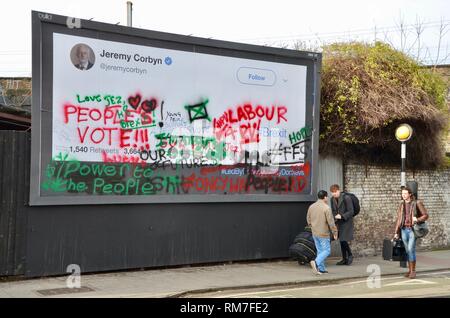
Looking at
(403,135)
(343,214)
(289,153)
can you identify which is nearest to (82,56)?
(289,153)

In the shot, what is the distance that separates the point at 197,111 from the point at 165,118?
0.77 metres

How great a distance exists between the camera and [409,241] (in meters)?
11.6

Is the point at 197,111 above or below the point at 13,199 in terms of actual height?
above

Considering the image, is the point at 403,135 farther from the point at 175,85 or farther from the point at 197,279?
the point at 197,279

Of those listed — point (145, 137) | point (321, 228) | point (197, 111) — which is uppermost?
point (197, 111)

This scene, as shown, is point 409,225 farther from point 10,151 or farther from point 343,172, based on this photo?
point 10,151

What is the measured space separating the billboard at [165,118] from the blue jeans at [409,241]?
273cm

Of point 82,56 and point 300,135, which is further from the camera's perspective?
point 300,135

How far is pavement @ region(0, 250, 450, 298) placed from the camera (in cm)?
946

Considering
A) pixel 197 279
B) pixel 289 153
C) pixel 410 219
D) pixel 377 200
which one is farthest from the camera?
pixel 377 200

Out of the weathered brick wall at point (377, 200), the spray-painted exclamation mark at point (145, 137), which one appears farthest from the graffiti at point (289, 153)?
the spray-painted exclamation mark at point (145, 137)

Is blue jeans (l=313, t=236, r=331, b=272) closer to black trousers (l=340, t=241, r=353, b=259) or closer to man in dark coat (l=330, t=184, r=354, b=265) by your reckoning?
man in dark coat (l=330, t=184, r=354, b=265)

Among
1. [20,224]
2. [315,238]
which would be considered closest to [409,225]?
[315,238]

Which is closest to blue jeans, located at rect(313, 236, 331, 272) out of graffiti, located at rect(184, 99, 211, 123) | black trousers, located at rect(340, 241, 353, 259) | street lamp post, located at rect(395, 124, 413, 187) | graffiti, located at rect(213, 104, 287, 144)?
black trousers, located at rect(340, 241, 353, 259)
